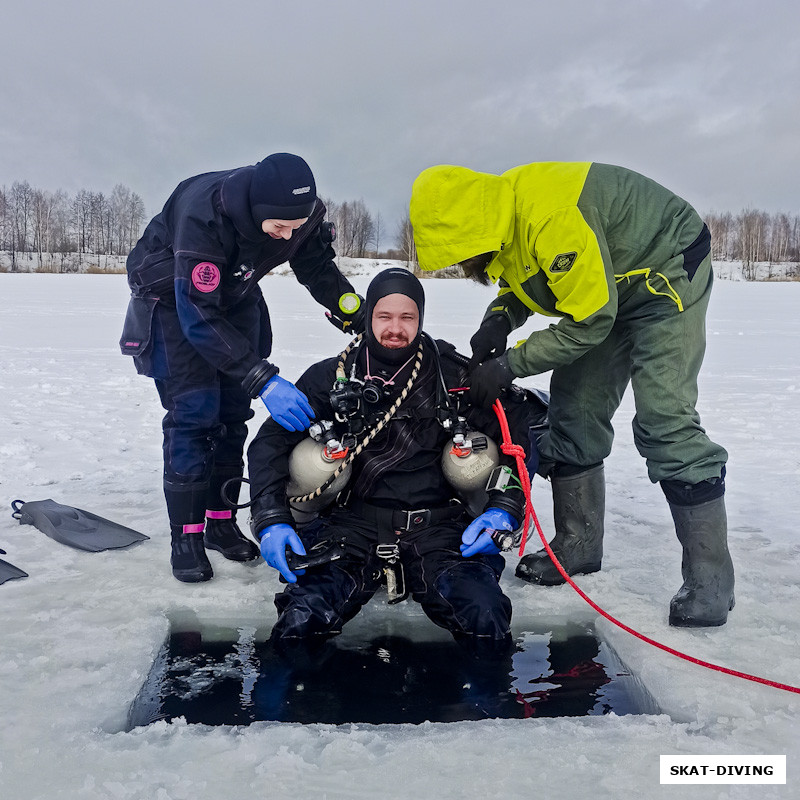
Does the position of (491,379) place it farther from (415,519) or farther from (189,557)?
(189,557)

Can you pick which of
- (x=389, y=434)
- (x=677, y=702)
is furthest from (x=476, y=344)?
(x=677, y=702)

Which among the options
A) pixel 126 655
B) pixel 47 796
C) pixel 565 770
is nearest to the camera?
pixel 47 796

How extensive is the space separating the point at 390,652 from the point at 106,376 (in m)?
6.42

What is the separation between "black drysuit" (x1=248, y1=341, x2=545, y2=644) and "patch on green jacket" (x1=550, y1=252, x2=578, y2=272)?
0.66m

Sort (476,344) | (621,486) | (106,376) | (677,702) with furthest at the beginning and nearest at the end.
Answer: (106,376), (621,486), (476,344), (677,702)

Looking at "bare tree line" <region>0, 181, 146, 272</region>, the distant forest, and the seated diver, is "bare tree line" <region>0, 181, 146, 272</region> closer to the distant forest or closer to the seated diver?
the distant forest

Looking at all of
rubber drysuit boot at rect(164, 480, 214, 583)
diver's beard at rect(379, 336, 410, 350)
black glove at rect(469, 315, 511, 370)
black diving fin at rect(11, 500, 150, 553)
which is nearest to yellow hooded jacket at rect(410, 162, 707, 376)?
black glove at rect(469, 315, 511, 370)

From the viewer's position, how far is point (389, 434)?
2756mm

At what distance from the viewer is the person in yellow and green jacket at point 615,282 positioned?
2.34 metres

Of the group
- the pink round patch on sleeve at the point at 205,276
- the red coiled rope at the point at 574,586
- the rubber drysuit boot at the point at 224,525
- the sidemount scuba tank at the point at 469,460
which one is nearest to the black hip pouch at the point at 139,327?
the pink round patch on sleeve at the point at 205,276

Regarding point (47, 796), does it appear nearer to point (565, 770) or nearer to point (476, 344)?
point (565, 770)

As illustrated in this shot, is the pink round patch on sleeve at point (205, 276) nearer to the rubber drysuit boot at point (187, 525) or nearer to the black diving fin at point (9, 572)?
the rubber drysuit boot at point (187, 525)

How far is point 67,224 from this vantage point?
5559 centimetres

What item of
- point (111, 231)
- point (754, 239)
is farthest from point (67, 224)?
point (754, 239)
